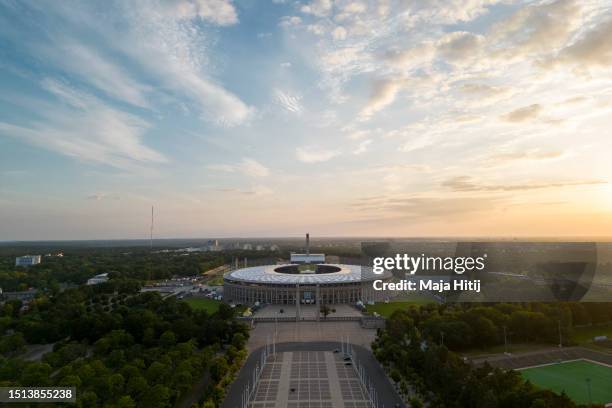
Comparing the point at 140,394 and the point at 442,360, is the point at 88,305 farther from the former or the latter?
the point at 442,360

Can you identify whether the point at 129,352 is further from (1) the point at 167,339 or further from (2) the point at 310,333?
(2) the point at 310,333

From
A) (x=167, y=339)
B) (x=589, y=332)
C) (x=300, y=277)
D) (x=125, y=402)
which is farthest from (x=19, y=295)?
(x=589, y=332)

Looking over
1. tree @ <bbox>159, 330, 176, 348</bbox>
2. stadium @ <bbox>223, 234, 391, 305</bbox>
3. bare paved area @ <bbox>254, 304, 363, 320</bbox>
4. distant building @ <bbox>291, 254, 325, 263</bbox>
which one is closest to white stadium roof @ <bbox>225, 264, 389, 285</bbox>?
stadium @ <bbox>223, 234, 391, 305</bbox>

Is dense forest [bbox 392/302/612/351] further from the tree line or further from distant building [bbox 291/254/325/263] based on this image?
distant building [bbox 291/254/325/263]

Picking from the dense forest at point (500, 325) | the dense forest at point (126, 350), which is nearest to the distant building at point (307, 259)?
the dense forest at point (126, 350)

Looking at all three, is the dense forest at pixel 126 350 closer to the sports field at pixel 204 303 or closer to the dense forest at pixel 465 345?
the sports field at pixel 204 303
